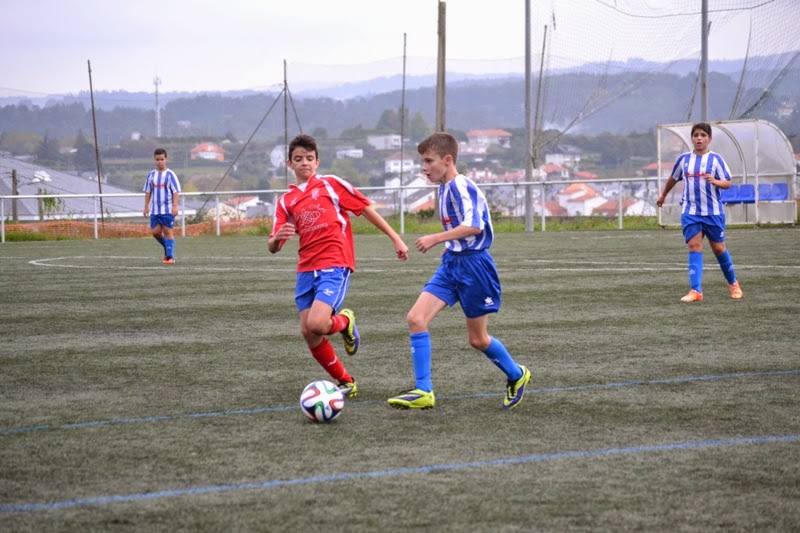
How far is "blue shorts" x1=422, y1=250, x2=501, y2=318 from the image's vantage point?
5.99 m

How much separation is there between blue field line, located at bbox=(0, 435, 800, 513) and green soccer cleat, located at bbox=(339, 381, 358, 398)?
1708 millimetres

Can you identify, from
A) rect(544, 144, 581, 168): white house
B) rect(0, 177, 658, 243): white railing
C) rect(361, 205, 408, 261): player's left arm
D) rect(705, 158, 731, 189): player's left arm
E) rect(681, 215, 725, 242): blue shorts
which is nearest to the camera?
rect(361, 205, 408, 261): player's left arm

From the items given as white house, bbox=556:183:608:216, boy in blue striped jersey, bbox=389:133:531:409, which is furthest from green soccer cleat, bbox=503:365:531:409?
white house, bbox=556:183:608:216

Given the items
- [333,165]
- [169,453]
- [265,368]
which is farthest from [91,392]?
[333,165]

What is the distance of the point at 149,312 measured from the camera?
10.7 metres

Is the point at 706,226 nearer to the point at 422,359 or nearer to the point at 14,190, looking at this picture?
the point at 422,359

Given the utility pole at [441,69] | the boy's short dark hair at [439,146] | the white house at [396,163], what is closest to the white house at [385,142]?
the white house at [396,163]

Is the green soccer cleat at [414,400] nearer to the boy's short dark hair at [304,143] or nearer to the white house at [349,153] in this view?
the boy's short dark hair at [304,143]

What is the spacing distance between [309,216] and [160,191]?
511 inches

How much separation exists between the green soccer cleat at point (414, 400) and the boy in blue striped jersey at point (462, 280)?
0.08 ft

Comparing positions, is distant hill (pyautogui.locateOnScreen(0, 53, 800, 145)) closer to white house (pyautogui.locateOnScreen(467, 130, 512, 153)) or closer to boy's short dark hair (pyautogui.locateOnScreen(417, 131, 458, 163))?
white house (pyautogui.locateOnScreen(467, 130, 512, 153))

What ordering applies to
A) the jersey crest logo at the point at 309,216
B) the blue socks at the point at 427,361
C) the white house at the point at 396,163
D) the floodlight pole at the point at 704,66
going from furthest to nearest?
1. the white house at the point at 396,163
2. the floodlight pole at the point at 704,66
3. the jersey crest logo at the point at 309,216
4. the blue socks at the point at 427,361

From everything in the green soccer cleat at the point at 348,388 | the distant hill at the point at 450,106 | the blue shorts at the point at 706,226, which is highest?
the distant hill at the point at 450,106

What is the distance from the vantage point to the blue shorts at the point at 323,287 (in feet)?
20.7
